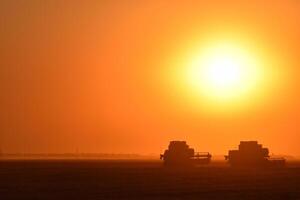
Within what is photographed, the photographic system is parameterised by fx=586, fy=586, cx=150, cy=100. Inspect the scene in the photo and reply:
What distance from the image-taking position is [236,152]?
9944 cm

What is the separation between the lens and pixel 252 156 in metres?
97.1

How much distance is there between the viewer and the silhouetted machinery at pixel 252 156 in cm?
9644

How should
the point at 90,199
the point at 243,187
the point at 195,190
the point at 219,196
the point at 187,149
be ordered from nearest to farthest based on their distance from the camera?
the point at 90,199
the point at 219,196
the point at 195,190
the point at 243,187
the point at 187,149

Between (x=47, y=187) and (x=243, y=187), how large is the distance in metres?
14.9

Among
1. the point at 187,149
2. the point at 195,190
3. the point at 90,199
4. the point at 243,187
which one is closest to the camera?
the point at 90,199

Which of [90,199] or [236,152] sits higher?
[236,152]

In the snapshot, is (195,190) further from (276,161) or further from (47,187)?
(276,161)

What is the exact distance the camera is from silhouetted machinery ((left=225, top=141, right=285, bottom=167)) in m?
96.4

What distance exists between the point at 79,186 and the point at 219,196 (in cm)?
1270

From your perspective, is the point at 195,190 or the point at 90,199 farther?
the point at 195,190

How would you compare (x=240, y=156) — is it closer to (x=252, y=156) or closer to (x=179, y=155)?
(x=252, y=156)

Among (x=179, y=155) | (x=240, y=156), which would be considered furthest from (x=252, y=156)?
(x=179, y=155)

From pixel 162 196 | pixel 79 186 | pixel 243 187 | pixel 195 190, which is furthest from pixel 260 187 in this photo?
pixel 79 186

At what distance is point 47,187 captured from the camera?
145 feet
